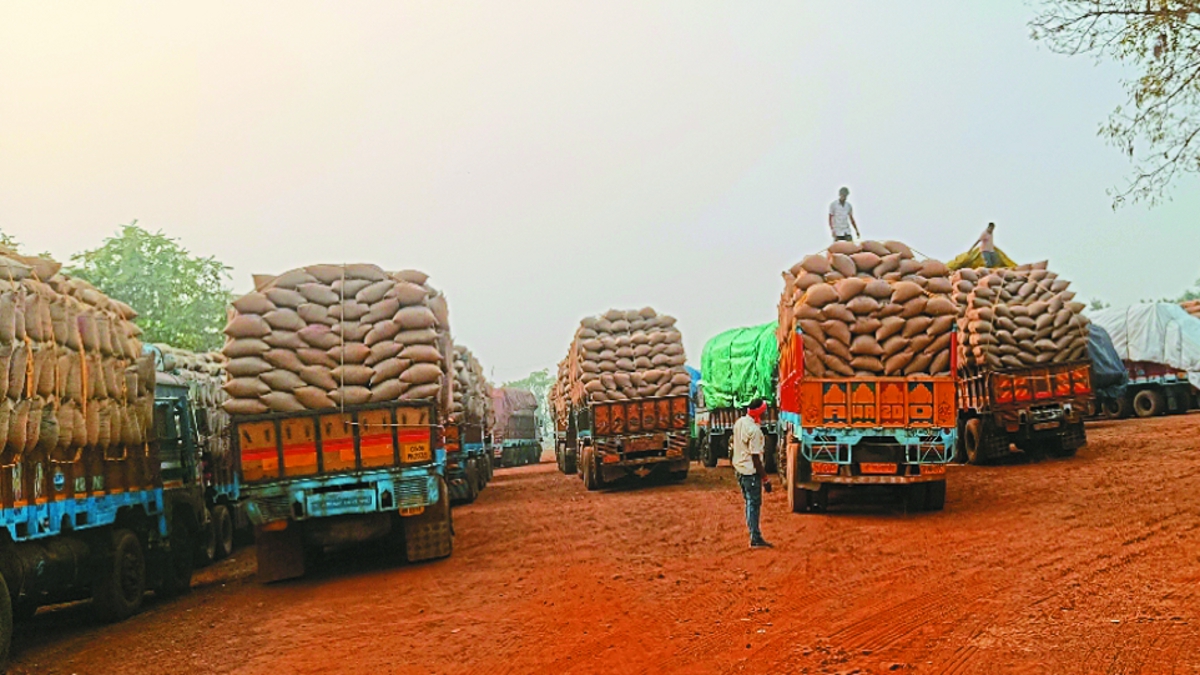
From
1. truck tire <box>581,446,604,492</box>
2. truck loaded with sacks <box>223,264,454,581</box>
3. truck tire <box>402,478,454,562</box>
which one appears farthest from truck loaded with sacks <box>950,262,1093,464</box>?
truck loaded with sacks <box>223,264,454,581</box>

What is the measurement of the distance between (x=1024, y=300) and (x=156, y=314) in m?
26.8

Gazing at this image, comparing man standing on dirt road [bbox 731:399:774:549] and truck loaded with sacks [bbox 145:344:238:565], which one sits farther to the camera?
truck loaded with sacks [bbox 145:344:238:565]

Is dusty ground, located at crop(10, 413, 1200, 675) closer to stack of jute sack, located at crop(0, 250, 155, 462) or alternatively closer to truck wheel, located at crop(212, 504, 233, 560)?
truck wheel, located at crop(212, 504, 233, 560)

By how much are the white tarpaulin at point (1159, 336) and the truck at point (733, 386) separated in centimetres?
950

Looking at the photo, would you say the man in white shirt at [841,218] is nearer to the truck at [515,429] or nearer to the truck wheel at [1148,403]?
the truck wheel at [1148,403]

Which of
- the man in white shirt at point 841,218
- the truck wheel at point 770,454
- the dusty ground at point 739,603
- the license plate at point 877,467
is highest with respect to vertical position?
the man in white shirt at point 841,218

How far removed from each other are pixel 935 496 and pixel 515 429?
109ft

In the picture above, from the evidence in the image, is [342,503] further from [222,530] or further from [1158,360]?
[1158,360]

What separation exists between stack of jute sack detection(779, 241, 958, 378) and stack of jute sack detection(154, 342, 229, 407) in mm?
7261

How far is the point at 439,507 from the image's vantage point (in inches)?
436

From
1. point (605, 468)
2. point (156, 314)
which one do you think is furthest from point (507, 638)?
point (156, 314)

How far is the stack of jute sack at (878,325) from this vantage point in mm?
12445

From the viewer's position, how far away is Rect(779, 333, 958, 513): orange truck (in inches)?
475

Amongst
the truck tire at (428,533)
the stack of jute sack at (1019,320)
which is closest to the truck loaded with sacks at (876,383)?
the truck tire at (428,533)
